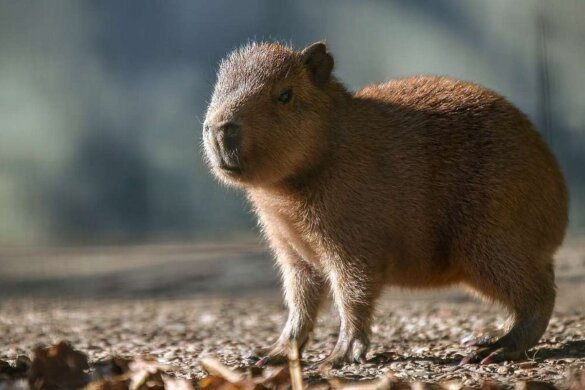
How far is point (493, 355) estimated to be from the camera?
16.6 ft

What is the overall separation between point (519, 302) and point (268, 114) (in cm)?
165

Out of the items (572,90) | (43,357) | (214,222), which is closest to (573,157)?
(572,90)

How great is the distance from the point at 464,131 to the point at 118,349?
2333 mm

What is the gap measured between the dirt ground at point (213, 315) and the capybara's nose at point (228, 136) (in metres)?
1.09

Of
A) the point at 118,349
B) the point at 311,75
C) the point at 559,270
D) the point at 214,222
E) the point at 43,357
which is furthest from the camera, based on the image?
the point at 214,222

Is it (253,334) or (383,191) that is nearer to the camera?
(383,191)

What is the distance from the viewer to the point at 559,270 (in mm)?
8383

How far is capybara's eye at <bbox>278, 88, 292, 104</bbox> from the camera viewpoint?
5.11m

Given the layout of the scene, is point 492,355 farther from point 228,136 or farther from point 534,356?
point 228,136

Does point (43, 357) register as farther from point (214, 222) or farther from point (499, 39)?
point (499, 39)

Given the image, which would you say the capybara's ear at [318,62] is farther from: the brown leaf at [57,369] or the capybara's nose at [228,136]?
the brown leaf at [57,369]

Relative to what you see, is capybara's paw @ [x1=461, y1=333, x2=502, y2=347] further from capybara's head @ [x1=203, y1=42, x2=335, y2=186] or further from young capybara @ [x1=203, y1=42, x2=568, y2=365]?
capybara's head @ [x1=203, y1=42, x2=335, y2=186]

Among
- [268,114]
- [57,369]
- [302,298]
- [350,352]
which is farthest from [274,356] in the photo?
[57,369]

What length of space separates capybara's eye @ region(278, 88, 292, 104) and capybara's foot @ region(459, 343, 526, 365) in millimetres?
1602
